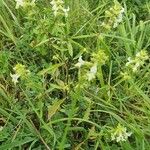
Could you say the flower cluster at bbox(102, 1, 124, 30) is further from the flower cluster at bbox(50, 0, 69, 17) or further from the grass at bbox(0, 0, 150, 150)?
the flower cluster at bbox(50, 0, 69, 17)

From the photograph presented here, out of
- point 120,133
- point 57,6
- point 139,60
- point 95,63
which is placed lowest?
point 120,133

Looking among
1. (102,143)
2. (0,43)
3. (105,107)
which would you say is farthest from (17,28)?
(102,143)

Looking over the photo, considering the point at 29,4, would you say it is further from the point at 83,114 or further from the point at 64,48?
the point at 83,114

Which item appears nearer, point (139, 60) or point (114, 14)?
point (139, 60)

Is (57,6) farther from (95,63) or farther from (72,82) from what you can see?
(95,63)

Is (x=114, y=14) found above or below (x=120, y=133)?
above

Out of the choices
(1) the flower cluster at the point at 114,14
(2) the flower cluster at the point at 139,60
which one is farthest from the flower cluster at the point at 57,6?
(2) the flower cluster at the point at 139,60

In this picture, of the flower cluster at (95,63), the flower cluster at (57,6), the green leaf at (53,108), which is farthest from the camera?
the flower cluster at (57,6)

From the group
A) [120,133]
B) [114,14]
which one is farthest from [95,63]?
[114,14]

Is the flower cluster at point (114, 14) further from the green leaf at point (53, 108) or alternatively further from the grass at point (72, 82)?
the green leaf at point (53, 108)
